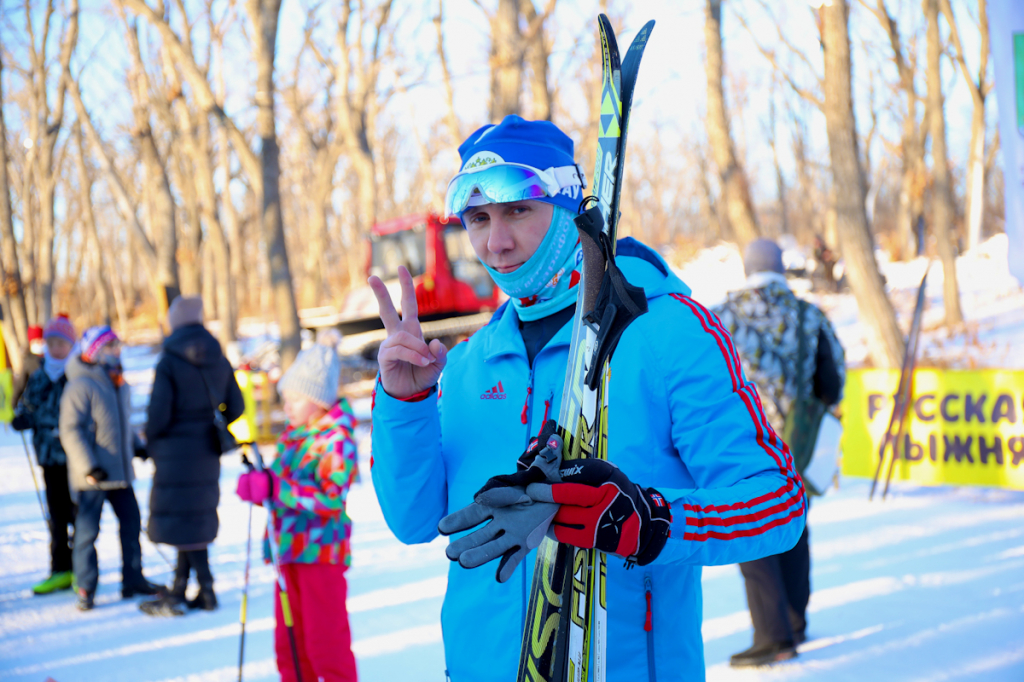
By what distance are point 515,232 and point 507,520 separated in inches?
27.2

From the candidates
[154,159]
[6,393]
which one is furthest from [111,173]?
[6,393]

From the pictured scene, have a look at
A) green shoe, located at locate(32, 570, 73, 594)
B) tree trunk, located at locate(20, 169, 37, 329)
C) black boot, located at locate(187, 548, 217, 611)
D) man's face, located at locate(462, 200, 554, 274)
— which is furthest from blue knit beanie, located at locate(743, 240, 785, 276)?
tree trunk, located at locate(20, 169, 37, 329)

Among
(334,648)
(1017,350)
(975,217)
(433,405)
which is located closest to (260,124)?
(334,648)

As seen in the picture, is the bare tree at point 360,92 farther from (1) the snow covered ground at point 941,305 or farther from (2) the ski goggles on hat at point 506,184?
(2) the ski goggles on hat at point 506,184

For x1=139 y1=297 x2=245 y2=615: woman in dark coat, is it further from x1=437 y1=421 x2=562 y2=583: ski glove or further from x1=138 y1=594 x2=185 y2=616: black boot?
x1=437 y1=421 x2=562 y2=583: ski glove

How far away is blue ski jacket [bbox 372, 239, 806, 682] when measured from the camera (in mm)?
1251

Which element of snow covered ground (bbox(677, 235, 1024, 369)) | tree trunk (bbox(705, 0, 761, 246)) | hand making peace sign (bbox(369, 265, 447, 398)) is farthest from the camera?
snow covered ground (bbox(677, 235, 1024, 369))

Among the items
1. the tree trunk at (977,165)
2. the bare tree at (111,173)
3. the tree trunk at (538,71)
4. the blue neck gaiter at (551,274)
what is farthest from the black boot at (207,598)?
the tree trunk at (977,165)

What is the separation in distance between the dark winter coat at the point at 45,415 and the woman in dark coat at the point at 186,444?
1.35m

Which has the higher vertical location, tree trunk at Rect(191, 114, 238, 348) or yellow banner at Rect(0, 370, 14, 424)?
tree trunk at Rect(191, 114, 238, 348)

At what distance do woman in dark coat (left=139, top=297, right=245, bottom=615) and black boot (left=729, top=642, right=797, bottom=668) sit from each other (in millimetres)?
3299

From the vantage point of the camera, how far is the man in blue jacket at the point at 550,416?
1.28 meters

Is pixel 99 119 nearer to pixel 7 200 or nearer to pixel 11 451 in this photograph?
pixel 7 200

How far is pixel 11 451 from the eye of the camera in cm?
1209
